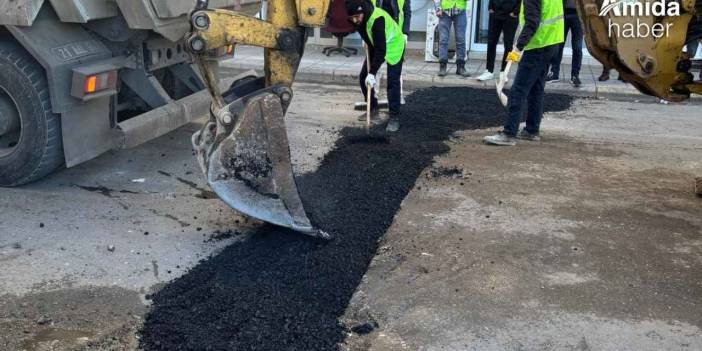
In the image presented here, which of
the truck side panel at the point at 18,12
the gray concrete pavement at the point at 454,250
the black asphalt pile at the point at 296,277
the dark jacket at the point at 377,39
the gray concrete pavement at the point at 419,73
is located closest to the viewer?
the black asphalt pile at the point at 296,277

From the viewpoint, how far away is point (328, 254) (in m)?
4.20

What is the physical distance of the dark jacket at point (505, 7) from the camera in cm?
973

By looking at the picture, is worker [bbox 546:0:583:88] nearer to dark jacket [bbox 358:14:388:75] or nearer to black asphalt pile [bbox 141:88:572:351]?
dark jacket [bbox 358:14:388:75]

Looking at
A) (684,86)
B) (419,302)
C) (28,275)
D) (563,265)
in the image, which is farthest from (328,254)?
(684,86)

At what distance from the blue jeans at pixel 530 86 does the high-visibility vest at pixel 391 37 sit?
126 cm

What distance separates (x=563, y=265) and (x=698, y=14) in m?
1.93

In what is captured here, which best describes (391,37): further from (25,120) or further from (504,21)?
(25,120)

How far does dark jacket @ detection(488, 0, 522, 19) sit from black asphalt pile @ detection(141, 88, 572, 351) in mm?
4354

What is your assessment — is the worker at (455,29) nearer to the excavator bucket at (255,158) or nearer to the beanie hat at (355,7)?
the beanie hat at (355,7)

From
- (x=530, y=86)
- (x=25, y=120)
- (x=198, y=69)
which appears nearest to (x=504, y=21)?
(x=530, y=86)

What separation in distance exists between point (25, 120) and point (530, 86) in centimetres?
454

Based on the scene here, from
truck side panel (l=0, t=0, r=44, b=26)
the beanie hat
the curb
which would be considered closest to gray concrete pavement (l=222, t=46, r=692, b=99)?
the curb

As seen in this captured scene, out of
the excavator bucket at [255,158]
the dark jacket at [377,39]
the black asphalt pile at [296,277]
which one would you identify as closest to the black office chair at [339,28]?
the dark jacket at [377,39]

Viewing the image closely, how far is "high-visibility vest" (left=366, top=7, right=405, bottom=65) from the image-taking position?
7.18 meters
